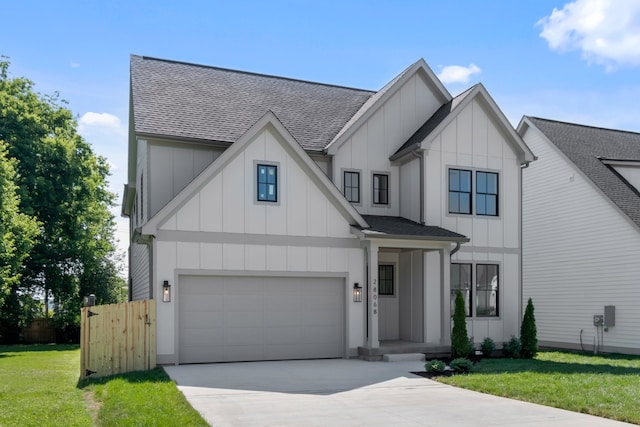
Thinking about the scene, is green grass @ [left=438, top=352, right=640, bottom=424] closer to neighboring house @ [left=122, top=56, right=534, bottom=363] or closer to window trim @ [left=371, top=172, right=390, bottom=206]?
neighboring house @ [left=122, top=56, right=534, bottom=363]

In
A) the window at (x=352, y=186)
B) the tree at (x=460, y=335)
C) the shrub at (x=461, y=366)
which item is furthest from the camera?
the window at (x=352, y=186)

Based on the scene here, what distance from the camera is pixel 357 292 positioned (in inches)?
668

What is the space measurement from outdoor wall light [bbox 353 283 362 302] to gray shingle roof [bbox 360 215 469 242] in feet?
5.13

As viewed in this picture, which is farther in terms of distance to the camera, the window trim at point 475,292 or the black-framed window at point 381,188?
the black-framed window at point 381,188

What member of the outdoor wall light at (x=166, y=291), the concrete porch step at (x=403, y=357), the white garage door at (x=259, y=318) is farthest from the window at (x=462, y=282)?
the outdoor wall light at (x=166, y=291)

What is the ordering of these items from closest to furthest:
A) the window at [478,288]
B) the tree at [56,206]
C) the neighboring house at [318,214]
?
1. the neighboring house at [318,214]
2. the window at [478,288]
3. the tree at [56,206]

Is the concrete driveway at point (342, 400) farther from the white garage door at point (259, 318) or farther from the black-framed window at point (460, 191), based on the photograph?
the black-framed window at point (460, 191)

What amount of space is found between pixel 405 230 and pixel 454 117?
416 centimetres

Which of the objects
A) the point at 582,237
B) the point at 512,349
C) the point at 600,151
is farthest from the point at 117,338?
the point at 600,151

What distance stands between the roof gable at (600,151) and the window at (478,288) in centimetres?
557

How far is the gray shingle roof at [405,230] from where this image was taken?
1666 centimetres

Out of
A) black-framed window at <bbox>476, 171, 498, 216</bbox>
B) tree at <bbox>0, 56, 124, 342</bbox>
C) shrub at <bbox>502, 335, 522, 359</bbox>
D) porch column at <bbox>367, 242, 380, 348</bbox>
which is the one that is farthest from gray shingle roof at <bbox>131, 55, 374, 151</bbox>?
tree at <bbox>0, 56, 124, 342</bbox>

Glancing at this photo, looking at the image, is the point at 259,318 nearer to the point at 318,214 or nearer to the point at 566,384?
the point at 318,214

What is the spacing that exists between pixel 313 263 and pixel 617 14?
33.6 ft
